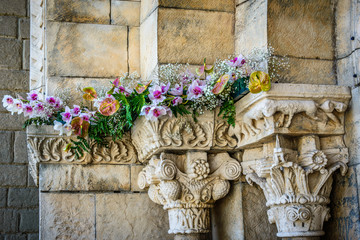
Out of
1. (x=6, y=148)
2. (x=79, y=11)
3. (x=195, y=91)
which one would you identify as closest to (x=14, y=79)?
(x=6, y=148)

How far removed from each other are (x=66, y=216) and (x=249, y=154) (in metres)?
1.34

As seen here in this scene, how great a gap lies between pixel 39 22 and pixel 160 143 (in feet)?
5.96

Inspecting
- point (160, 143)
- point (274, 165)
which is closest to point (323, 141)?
point (274, 165)

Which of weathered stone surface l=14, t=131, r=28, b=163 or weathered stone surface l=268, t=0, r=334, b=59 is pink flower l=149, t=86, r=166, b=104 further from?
weathered stone surface l=14, t=131, r=28, b=163

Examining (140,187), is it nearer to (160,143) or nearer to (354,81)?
(160,143)

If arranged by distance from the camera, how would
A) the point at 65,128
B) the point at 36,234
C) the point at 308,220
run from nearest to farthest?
the point at 308,220 < the point at 65,128 < the point at 36,234

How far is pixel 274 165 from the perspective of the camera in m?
3.31

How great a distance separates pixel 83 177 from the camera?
13.0ft

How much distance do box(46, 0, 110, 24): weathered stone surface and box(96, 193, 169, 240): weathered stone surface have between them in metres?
1.32

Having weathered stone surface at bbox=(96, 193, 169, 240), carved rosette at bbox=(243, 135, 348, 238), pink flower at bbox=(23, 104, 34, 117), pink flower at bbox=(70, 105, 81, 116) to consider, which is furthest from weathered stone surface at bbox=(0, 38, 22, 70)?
carved rosette at bbox=(243, 135, 348, 238)

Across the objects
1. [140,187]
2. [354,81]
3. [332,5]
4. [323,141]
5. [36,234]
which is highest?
[332,5]

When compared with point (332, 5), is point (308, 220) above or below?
below

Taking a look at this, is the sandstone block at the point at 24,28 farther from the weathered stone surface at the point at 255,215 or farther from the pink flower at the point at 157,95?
the weathered stone surface at the point at 255,215

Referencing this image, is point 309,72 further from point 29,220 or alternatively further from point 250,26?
point 29,220
